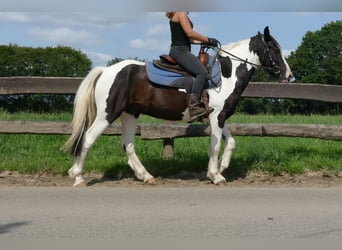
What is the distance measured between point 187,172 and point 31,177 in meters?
2.40

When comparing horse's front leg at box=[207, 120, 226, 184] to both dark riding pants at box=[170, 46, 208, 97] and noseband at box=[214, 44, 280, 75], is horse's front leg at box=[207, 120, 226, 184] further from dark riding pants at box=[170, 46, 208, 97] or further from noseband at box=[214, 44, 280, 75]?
noseband at box=[214, 44, 280, 75]

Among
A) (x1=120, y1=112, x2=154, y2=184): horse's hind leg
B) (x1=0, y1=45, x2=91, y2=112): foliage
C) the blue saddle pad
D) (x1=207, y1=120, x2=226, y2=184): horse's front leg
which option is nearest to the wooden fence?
(x1=120, y1=112, x2=154, y2=184): horse's hind leg

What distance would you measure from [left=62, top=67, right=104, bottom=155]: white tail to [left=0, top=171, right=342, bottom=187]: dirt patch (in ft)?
1.97

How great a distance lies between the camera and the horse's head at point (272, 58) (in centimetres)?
809

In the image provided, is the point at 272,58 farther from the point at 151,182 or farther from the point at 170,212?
the point at 170,212

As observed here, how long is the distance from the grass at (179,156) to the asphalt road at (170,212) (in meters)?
1.06

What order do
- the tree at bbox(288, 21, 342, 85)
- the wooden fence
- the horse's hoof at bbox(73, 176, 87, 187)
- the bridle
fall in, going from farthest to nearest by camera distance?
1. the tree at bbox(288, 21, 342, 85)
2. the wooden fence
3. the bridle
4. the horse's hoof at bbox(73, 176, 87, 187)

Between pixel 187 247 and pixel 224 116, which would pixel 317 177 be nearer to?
pixel 224 116

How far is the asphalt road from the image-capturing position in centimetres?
491

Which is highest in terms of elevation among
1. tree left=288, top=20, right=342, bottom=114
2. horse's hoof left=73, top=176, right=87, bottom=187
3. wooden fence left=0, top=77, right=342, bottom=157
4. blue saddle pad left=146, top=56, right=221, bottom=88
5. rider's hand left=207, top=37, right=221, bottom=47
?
tree left=288, top=20, right=342, bottom=114

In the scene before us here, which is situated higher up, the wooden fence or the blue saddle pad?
the blue saddle pad

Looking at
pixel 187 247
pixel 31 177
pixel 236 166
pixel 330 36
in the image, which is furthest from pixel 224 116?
pixel 330 36

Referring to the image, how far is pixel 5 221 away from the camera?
537 cm

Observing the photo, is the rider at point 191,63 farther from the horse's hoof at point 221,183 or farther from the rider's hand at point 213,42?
the horse's hoof at point 221,183
